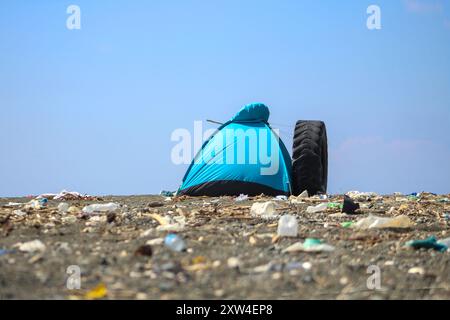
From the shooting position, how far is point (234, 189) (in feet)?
35.9

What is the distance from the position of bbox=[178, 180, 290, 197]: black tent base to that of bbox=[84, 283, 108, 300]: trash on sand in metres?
7.86

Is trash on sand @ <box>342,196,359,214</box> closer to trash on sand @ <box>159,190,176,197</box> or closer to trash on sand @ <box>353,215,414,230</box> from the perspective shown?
trash on sand @ <box>353,215,414,230</box>

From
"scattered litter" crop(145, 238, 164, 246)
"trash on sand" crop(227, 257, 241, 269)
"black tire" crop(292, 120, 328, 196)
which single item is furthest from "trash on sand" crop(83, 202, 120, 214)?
"black tire" crop(292, 120, 328, 196)

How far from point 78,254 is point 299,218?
9.99 ft

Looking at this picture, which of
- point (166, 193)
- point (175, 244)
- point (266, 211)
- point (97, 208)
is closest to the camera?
point (175, 244)

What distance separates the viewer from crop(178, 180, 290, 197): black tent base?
10.9 meters

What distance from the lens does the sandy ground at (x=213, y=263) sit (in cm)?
314

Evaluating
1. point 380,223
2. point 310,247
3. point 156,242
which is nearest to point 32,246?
point 156,242

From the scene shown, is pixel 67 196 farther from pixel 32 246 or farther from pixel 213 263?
pixel 213 263

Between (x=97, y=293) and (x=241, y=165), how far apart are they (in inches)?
317

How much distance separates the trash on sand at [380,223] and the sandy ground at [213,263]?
89 mm

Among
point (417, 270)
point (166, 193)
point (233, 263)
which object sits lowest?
point (166, 193)
